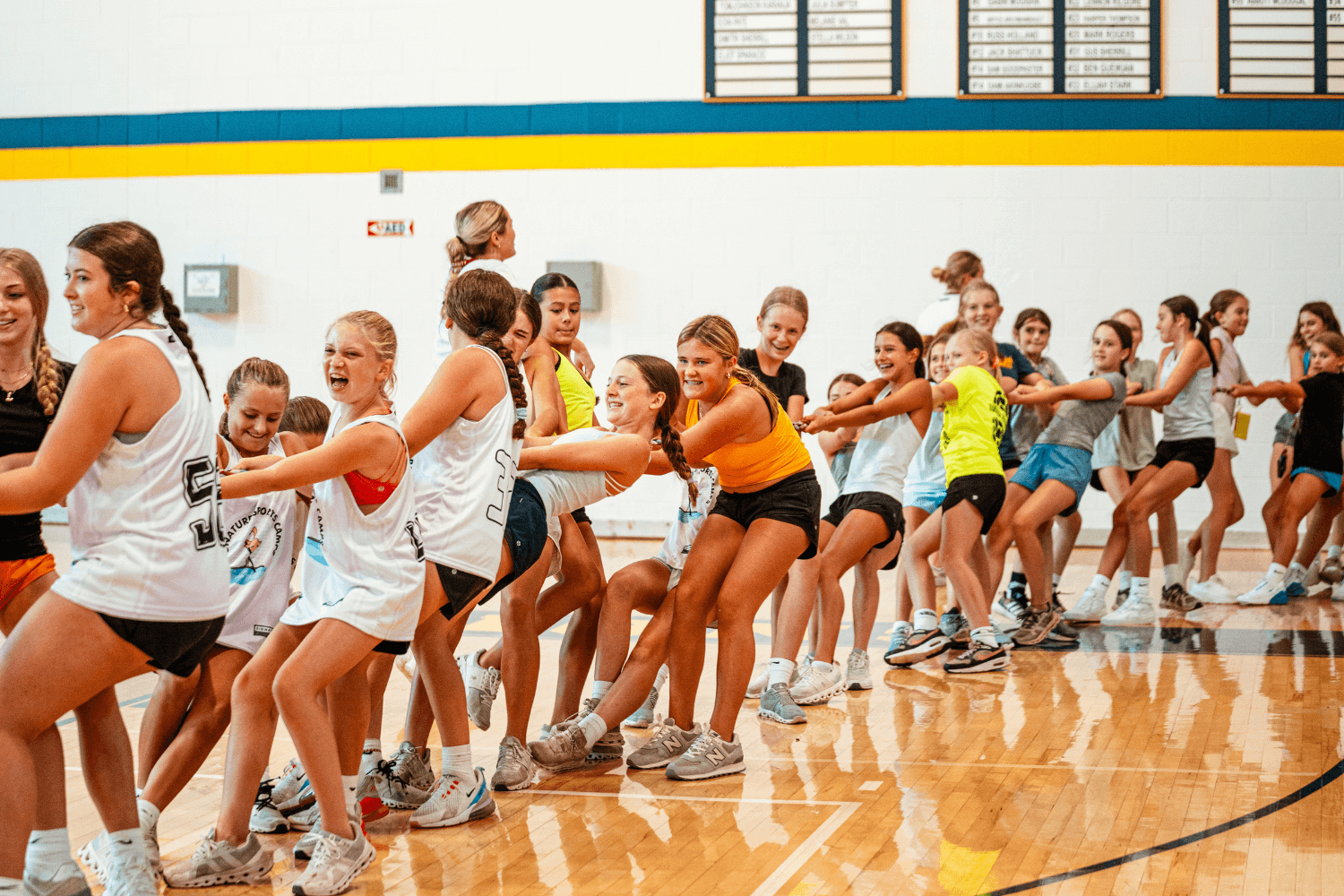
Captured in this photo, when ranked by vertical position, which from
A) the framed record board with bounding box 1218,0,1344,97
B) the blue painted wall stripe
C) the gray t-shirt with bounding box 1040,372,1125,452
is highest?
the framed record board with bounding box 1218,0,1344,97

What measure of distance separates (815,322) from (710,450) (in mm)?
5556

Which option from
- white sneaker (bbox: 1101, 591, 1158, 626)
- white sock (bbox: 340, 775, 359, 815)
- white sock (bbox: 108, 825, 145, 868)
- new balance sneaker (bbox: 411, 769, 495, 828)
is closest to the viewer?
white sock (bbox: 108, 825, 145, 868)

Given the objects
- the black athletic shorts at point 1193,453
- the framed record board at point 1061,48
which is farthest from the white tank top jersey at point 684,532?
the framed record board at point 1061,48

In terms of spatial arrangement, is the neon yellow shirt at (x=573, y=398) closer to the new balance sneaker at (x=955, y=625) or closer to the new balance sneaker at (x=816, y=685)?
the new balance sneaker at (x=816, y=685)

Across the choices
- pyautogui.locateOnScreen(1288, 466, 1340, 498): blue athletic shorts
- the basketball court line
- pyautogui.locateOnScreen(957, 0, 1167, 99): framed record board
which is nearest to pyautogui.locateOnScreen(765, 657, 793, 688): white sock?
the basketball court line

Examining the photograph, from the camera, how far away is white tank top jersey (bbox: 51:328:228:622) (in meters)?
2.38

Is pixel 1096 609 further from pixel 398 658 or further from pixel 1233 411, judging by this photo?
pixel 398 658

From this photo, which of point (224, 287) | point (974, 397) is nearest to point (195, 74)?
point (224, 287)

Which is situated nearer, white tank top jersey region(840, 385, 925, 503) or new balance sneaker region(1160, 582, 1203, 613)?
white tank top jersey region(840, 385, 925, 503)

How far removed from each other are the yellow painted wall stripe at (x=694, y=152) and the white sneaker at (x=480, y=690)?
5865 millimetres

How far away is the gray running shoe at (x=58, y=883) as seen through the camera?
2.46 metres

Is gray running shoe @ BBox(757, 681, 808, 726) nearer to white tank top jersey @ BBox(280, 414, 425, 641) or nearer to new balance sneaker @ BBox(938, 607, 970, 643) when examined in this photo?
new balance sneaker @ BBox(938, 607, 970, 643)

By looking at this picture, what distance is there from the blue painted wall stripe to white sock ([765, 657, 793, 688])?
553cm

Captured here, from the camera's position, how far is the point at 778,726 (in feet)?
14.8
